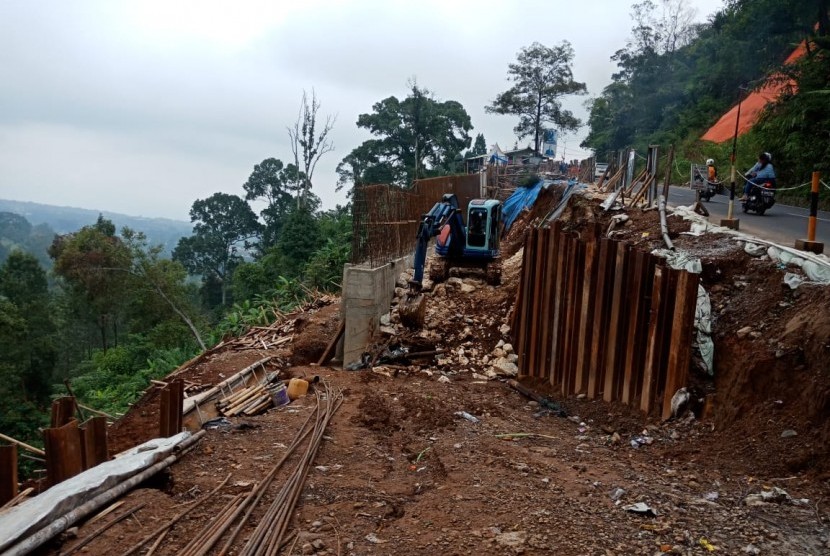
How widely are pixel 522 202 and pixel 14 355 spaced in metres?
23.0

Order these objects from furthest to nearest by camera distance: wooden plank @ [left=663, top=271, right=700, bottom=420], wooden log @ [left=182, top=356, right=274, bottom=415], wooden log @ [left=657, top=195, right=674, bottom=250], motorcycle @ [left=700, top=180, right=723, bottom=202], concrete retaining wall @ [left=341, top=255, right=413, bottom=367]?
motorcycle @ [left=700, top=180, right=723, bottom=202], concrete retaining wall @ [left=341, top=255, right=413, bottom=367], wooden log @ [left=182, top=356, right=274, bottom=415], wooden log @ [left=657, top=195, right=674, bottom=250], wooden plank @ [left=663, top=271, right=700, bottom=420]

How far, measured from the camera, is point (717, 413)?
578 centimetres

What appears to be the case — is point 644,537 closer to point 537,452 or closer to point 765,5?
point 537,452

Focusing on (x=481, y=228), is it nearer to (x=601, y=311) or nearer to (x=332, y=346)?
(x=332, y=346)

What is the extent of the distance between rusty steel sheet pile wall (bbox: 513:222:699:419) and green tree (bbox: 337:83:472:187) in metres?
28.8

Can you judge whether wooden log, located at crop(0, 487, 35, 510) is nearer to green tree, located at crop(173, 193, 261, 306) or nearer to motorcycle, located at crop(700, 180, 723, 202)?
motorcycle, located at crop(700, 180, 723, 202)

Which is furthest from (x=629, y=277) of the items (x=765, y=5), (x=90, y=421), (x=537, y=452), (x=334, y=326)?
(x=765, y=5)

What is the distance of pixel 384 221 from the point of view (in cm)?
1255

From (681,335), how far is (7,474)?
6.14m

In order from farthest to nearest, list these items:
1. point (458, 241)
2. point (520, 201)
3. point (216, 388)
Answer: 1. point (520, 201)
2. point (458, 241)
3. point (216, 388)

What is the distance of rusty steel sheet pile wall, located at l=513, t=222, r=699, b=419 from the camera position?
6.11 metres

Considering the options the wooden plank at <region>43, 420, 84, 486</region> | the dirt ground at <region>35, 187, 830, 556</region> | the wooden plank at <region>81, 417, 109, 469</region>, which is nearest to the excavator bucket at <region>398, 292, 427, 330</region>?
the dirt ground at <region>35, 187, 830, 556</region>

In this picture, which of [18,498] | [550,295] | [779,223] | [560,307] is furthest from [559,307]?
[779,223]

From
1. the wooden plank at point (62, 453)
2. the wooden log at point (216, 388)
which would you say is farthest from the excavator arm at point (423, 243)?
the wooden plank at point (62, 453)
